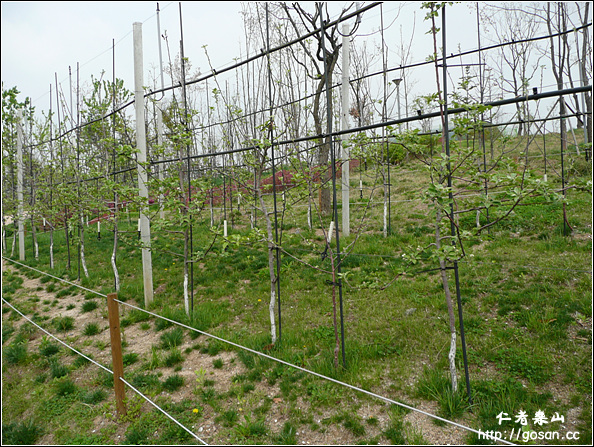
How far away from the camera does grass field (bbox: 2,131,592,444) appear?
2.54m

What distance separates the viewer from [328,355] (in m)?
3.31

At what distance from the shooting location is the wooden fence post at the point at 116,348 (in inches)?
113

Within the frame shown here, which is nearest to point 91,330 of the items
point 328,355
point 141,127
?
point 141,127

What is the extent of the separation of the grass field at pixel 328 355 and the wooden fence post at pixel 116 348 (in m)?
0.12

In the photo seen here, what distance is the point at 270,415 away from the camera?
2756mm

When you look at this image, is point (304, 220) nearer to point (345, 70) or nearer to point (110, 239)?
point (345, 70)

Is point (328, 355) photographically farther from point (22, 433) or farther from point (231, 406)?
point (22, 433)

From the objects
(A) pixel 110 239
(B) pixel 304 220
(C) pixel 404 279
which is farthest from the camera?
(A) pixel 110 239

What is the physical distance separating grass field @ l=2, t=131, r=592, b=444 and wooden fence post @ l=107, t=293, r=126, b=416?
4.6 inches

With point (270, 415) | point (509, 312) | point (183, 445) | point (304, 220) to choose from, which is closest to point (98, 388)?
point (183, 445)

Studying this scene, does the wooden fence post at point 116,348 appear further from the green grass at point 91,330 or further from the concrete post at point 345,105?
the concrete post at point 345,105

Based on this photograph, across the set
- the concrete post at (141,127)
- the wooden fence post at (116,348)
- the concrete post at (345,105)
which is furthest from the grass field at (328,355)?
the concrete post at (345,105)

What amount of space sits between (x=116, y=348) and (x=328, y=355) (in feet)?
5.95

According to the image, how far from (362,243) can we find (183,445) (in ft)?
14.1
